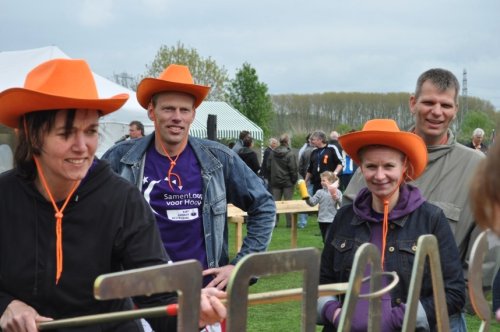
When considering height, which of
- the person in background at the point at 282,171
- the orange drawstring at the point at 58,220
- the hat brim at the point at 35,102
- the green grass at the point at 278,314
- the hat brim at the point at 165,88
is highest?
the hat brim at the point at 165,88

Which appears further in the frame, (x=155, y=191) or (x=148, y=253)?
(x=155, y=191)

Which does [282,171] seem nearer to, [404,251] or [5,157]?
[5,157]

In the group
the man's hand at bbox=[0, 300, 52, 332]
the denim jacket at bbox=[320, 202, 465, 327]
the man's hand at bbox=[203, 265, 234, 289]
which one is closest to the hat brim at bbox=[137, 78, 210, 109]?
the man's hand at bbox=[203, 265, 234, 289]

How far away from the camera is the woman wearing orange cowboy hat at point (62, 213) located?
2.65 m

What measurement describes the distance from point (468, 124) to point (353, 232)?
3692cm

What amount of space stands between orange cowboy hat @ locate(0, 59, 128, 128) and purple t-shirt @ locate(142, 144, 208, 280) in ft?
5.03

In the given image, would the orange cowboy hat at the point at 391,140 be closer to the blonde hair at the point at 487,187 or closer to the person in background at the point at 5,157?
the blonde hair at the point at 487,187

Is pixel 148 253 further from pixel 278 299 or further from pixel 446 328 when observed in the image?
pixel 446 328

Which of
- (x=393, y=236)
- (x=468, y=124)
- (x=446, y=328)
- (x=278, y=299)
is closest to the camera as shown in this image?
(x=278, y=299)

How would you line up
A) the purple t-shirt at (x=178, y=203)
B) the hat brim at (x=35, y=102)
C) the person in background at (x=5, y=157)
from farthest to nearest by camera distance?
the person in background at (x=5, y=157)
the purple t-shirt at (x=178, y=203)
the hat brim at (x=35, y=102)

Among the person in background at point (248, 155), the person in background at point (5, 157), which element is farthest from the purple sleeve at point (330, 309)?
the person in background at point (248, 155)

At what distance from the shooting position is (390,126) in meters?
3.49

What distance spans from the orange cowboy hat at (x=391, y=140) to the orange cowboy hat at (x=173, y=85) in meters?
1.17

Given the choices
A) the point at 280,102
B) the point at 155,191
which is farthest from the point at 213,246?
the point at 280,102
